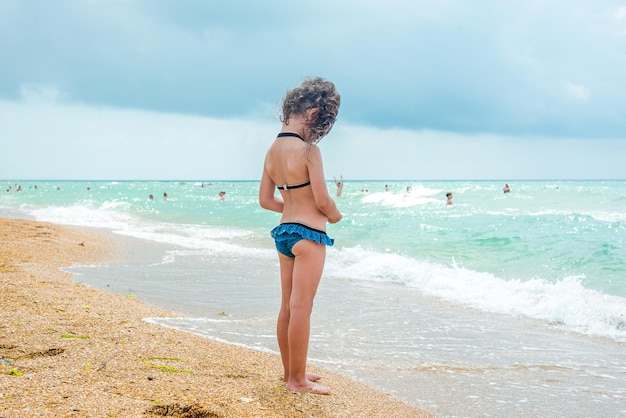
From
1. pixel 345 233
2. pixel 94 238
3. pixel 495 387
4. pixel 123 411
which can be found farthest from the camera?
pixel 345 233

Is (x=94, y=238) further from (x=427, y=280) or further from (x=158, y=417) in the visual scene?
(x=158, y=417)

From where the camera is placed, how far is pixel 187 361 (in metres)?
4.09

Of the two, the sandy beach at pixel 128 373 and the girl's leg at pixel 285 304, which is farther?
the girl's leg at pixel 285 304

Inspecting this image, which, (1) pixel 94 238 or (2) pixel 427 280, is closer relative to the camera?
→ (2) pixel 427 280

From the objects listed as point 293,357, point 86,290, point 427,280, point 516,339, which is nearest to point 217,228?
point 427,280

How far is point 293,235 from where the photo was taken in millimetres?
3658

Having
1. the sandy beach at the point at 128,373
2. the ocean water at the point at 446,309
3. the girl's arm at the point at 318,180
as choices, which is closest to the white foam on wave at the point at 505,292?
the ocean water at the point at 446,309

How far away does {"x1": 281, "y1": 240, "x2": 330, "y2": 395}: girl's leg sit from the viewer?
→ 3.66 m

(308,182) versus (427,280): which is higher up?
(308,182)

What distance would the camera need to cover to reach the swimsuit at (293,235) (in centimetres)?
362

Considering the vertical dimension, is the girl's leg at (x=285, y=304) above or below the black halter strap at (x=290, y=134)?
below

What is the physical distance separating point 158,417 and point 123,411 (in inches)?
7.4

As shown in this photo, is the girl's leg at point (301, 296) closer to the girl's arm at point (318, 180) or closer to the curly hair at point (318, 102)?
the girl's arm at point (318, 180)

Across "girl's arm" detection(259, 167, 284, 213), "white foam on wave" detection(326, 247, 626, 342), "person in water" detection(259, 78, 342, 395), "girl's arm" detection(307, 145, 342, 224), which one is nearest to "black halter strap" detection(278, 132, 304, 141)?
"person in water" detection(259, 78, 342, 395)
